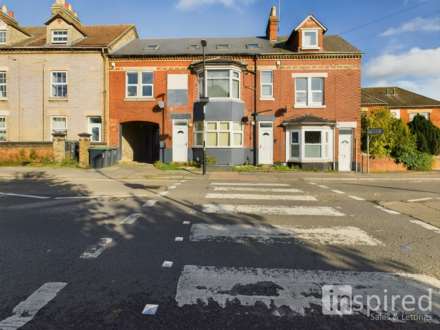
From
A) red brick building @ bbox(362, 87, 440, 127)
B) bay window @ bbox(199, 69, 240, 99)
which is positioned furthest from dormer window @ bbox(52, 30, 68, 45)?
red brick building @ bbox(362, 87, 440, 127)

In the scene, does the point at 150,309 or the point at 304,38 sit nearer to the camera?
the point at 150,309

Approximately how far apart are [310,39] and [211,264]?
20.4m

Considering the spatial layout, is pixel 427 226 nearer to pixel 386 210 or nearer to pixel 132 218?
pixel 386 210

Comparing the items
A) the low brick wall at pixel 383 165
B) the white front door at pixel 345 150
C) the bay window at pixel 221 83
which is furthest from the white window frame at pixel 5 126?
the low brick wall at pixel 383 165

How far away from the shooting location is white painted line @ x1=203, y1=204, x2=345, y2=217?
715cm

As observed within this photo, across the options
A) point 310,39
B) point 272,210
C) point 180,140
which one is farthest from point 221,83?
point 272,210

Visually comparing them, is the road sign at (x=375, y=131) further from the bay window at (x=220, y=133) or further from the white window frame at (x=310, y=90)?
the bay window at (x=220, y=133)

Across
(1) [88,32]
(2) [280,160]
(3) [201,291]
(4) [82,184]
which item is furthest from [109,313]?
(1) [88,32]

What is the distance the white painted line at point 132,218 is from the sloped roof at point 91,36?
18.1m

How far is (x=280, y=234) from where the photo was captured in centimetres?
543

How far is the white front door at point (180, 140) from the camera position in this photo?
21234mm

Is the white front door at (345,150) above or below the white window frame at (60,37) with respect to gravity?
below

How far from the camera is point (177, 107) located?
69.4 ft

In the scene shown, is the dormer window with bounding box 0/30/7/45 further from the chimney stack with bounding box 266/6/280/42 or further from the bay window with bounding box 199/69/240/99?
the chimney stack with bounding box 266/6/280/42
